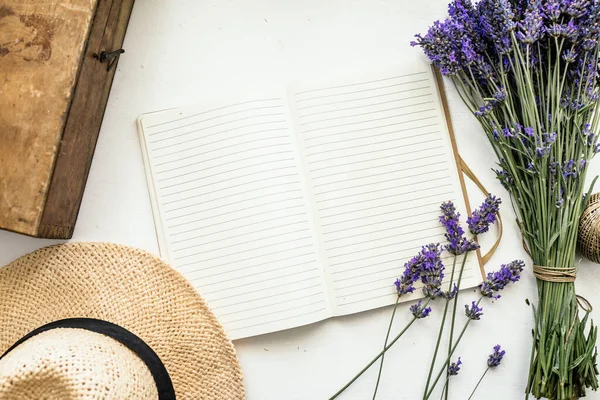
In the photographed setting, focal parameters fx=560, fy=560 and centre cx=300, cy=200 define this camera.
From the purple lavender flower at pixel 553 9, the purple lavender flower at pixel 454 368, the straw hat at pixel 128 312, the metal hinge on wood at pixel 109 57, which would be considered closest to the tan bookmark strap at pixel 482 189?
the purple lavender flower at pixel 454 368

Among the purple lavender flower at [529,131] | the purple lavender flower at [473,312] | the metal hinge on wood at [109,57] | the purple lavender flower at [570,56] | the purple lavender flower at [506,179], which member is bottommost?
the purple lavender flower at [473,312]

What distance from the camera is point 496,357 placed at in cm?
117

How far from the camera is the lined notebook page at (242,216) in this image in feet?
3.84

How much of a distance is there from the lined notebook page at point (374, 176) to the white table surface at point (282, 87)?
5 centimetres

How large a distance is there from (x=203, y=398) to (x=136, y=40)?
763 millimetres

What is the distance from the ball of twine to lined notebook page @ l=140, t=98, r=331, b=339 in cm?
53

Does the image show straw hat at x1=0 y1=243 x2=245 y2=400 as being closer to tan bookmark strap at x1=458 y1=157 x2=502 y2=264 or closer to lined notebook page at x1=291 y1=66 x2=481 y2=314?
lined notebook page at x1=291 y1=66 x2=481 y2=314

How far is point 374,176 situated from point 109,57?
1.96ft

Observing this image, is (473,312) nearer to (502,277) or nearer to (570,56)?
(502,277)

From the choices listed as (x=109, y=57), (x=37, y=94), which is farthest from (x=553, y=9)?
(x=37, y=94)

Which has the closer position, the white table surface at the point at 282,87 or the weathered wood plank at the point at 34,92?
the weathered wood plank at the point at 34,92

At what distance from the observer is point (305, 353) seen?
119cm

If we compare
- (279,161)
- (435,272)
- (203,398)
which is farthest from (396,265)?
(203,398)

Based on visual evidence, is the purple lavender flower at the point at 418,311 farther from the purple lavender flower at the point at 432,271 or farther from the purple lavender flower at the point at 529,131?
the purple lavender flower at the point at 529,131
